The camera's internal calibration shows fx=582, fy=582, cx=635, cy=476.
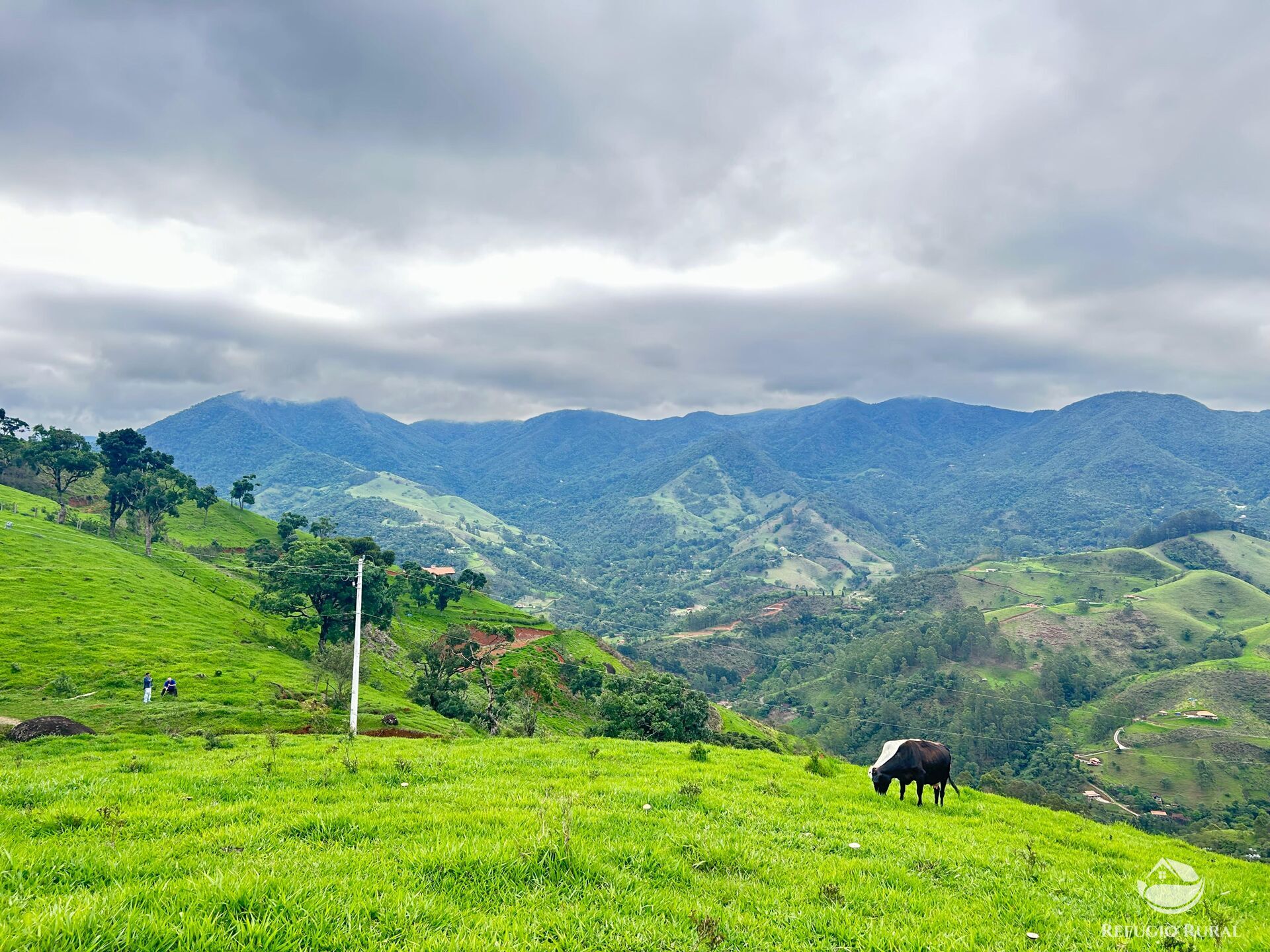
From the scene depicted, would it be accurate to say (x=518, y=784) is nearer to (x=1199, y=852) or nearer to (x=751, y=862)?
(x=751, y=862)

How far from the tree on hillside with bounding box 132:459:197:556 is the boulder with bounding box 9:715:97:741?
71.9 m

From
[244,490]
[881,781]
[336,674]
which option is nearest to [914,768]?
[881,781]

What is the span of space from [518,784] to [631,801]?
10.2 ft

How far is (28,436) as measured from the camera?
357ft

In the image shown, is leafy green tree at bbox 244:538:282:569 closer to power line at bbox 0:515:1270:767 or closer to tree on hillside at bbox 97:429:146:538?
power line at bbox 0:515:1270:767

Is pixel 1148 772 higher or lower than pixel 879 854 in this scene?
lower

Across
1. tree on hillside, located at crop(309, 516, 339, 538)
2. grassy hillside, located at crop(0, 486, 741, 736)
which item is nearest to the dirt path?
grassy hillside, located at crop(0, 486, 741, 736)

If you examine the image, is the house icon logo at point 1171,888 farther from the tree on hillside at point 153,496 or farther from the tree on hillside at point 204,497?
the tree on hillside at point 204,497

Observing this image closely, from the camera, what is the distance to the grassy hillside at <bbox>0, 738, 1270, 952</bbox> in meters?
6.44

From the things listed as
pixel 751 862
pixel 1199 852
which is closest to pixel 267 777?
pixel 751 862

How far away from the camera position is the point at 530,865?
852 cm

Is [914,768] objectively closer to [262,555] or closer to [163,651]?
[163,651]

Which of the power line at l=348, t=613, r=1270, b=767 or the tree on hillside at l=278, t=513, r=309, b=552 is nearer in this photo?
the tree on hillside at l=278, t=513, r=309, b=552

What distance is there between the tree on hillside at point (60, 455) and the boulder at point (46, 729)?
3620 inches
